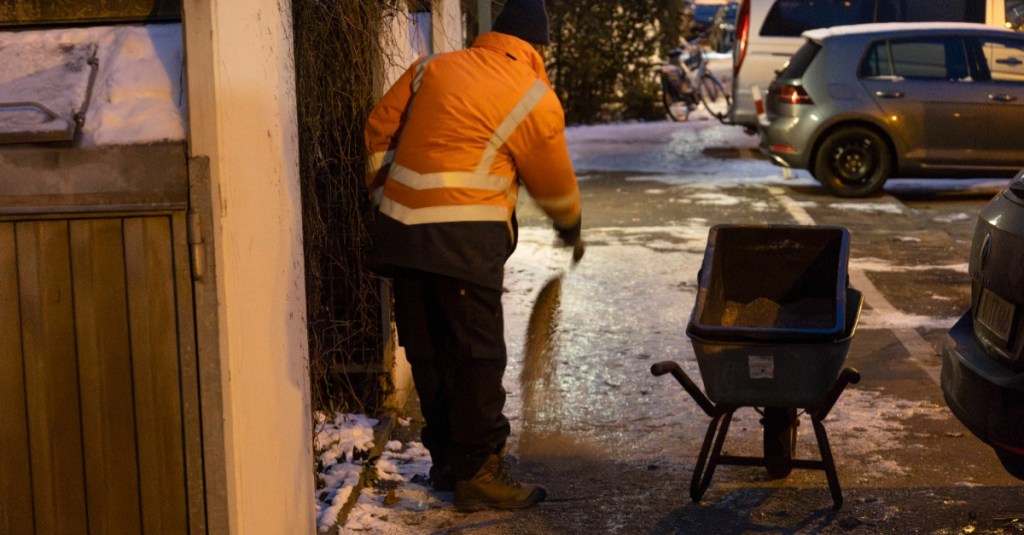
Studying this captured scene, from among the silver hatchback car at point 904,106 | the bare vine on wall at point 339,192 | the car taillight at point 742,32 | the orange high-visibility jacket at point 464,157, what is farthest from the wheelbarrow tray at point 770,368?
the car taillight at point 742,32

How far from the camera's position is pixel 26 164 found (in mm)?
3443

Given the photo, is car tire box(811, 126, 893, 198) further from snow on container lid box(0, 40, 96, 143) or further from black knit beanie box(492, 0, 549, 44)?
snow on container lid box(0, 40, 96, 143)

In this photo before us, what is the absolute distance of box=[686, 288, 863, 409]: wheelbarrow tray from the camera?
4586 millimetres

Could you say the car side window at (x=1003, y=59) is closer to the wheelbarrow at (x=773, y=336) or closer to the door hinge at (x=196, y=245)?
the wheelbarrow at (x=773, y=336)

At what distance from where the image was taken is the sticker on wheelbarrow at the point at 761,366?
4602 millimetres

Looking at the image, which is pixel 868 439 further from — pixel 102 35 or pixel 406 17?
pixel 102 35

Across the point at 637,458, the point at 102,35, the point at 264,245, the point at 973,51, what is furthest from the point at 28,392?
the point at 973,51

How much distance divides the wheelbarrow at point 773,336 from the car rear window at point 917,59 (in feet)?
25.1

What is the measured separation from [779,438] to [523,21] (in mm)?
1884

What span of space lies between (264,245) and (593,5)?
15.7 meters

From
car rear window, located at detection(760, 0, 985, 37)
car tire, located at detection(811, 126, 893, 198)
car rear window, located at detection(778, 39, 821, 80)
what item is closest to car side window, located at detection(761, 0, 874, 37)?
car rear window, located at detection(760, 0, 985, 37)

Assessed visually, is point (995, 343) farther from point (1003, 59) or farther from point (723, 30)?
point (723, 30)

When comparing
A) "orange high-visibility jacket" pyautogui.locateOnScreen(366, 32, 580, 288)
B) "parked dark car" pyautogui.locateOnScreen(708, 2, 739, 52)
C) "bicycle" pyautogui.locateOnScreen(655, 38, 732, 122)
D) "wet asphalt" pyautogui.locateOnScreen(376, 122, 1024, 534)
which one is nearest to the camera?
"orange high-visibility jacket" pyautogui.locateOnScreen(366, 32, 580, 288)

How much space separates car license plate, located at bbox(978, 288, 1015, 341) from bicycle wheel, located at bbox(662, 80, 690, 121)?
15.3 meters
